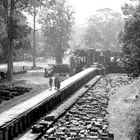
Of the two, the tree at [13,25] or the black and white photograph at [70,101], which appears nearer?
the black and white photograph at [70,101]

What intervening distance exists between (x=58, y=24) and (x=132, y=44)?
37.1 metres

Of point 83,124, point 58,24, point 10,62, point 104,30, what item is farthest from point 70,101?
point 104,30

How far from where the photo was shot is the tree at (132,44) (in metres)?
24.5

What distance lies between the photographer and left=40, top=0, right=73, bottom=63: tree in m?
60.1

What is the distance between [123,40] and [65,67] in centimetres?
2428

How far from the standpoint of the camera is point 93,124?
725 inches

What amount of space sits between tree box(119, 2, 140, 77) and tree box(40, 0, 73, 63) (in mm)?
34484

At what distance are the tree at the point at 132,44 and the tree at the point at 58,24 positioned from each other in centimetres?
3448

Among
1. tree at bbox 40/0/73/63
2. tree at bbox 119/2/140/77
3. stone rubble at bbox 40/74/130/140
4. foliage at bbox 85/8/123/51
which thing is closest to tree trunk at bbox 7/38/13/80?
stone rubble at bbox 40/74/130/140

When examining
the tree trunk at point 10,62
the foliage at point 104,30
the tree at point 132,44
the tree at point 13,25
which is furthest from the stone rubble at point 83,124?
the foliage at point 104,30

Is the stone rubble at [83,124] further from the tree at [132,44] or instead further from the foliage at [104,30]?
the foliage at [104,30]

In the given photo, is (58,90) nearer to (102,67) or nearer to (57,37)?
(102,67)

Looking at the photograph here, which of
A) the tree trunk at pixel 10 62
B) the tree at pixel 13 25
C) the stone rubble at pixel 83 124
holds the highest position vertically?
the tree at pixel 13 25

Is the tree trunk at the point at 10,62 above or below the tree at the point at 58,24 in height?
below
